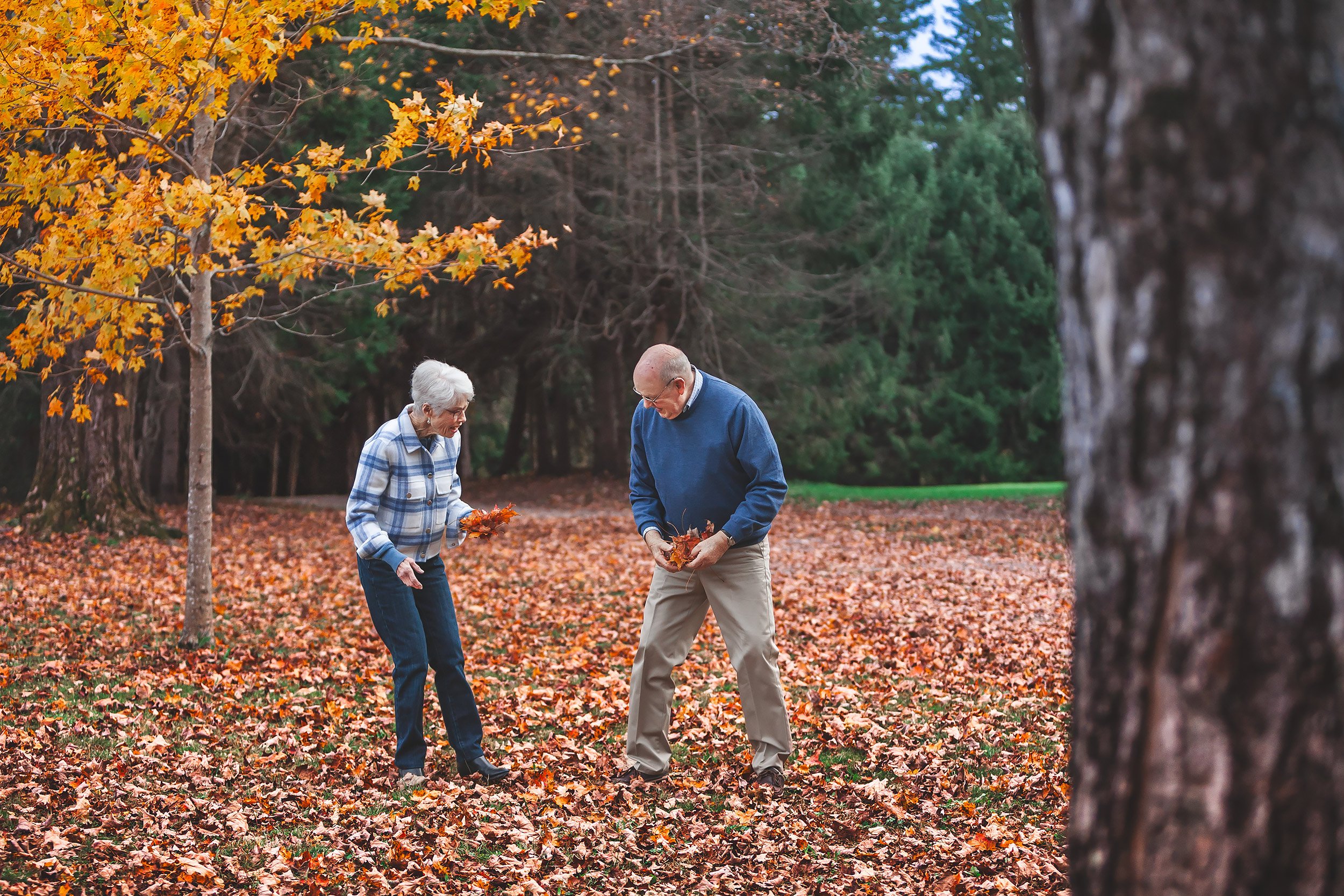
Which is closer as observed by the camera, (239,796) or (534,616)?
(239,796)

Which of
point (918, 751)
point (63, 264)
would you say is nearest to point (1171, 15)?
point (918, 751)

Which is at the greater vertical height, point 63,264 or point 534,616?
point 63,264

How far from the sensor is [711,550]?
15.8 ft

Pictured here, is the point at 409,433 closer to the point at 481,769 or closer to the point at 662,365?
the point at 662,365

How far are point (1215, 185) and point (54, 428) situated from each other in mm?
15943

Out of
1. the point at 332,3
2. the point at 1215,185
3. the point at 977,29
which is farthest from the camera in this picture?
the point at 977,29

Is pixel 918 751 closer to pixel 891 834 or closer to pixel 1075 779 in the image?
pixel 891 834

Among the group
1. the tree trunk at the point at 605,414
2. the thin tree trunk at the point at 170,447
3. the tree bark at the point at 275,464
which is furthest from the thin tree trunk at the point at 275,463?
the tree trunk at the point at 605,414

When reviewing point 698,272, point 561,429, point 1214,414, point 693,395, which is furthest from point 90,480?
point 561,429

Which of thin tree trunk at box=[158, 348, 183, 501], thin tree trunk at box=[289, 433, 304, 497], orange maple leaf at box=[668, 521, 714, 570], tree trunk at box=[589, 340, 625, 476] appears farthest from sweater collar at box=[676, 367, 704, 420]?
thin tree trunk at box=[289, 433, 304, 497]

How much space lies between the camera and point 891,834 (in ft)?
14.8

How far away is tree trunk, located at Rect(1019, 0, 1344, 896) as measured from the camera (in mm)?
1611

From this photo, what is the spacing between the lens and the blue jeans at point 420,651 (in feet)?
16.3

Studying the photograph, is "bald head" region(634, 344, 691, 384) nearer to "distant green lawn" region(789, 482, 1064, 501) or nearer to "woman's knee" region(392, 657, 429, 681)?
"woman's knee" region(392, 657, 429, 681)
